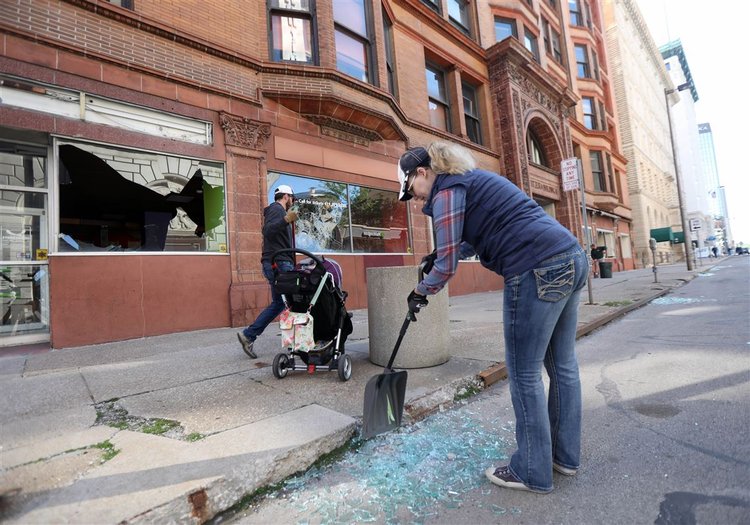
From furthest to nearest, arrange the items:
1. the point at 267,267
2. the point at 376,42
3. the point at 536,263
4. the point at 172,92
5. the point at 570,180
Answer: the point at 376,42 < the point at 570,180 < the point at 172,92 < the point at 267,267 < the point at 536,263

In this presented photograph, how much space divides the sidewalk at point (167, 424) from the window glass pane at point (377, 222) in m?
5.05

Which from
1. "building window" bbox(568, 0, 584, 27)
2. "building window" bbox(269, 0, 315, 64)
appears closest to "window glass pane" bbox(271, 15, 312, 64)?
"building window" bbox(269, 0, 315, 64)

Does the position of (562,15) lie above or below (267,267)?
above

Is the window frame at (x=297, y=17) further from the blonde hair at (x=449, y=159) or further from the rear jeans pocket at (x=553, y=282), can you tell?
the rear jeans pocket at (x=553, y=282)

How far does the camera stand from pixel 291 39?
27.9 ft

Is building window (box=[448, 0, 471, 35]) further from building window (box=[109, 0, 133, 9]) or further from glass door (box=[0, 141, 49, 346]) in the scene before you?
glass door (box=[0, 141, 49, 346])

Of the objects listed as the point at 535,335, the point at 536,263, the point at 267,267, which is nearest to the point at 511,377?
the point at 535,335

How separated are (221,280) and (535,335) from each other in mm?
6283

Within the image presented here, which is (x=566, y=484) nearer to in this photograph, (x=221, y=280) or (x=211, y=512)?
(x=211, y=512)

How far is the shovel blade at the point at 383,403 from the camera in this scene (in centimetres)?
242

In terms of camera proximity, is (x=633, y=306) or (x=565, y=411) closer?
(x=565, y=411)

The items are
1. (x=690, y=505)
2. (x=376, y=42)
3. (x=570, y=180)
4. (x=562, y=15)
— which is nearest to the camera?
(x=690, y=505)

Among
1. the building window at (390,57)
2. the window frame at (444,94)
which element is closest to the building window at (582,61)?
the window frame at (444,94)

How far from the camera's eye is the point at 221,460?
2111 mm
